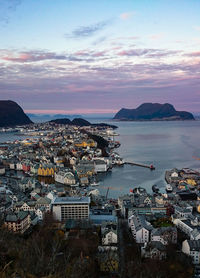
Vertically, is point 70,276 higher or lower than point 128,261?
higher

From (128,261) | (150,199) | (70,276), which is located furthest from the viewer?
(150,199)

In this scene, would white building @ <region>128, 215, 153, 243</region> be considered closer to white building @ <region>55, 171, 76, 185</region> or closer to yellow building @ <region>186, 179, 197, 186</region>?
yellow building @ <region>186, 179, 197, 186</region>

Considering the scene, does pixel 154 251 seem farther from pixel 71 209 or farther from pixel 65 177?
pixel 65 177

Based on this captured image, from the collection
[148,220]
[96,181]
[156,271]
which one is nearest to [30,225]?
[148,220]

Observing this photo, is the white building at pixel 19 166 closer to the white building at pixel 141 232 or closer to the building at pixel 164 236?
the white building at pixel 141 232

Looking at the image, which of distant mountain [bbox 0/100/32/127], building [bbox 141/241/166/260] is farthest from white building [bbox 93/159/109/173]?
distant mountain [bbox 0/100/32/127]

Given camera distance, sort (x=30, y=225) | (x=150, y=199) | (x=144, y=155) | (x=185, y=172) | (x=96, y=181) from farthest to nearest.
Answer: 1. (x=144, y=155)
2. (x=185, y=172)
3. (x=96, y=181)
4. (x=150, y=199)
5. (x=30, y=225)

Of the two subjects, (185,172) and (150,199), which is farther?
(185,172)

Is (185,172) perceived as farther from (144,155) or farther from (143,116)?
(143,116)
